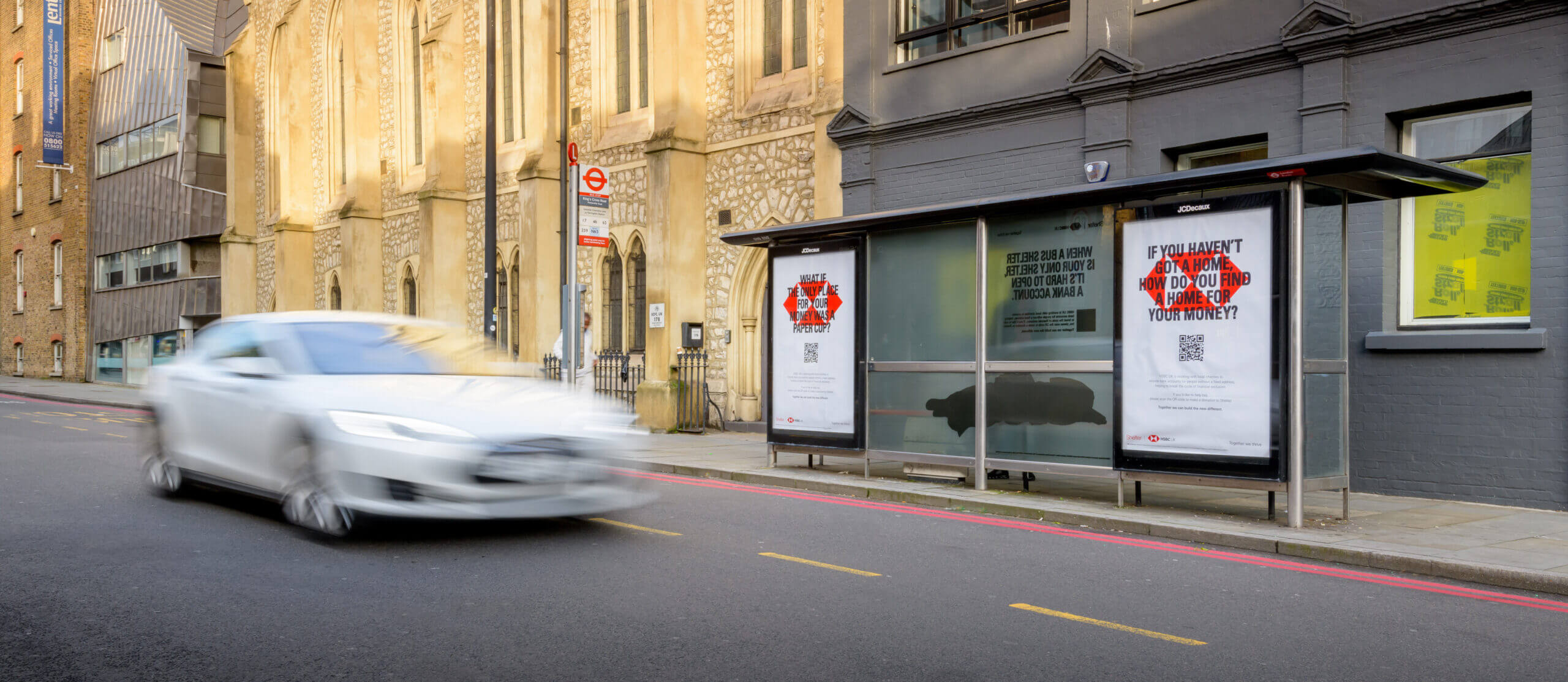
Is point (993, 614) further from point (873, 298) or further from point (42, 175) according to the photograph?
point (42, 175)

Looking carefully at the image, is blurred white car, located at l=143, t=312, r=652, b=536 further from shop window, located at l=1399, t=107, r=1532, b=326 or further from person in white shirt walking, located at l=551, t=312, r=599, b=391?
shop window, located at l=1399, t=107, r=1532, b=326

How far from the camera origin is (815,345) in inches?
482

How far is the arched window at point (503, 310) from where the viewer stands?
957 inches

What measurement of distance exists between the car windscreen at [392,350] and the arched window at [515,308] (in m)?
14.2

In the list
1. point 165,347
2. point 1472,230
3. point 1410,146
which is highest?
point 1410,146

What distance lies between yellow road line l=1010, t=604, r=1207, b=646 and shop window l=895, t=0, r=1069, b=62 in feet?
32.1

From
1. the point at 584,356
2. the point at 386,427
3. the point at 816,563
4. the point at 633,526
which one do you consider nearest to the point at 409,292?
the point at 584,356

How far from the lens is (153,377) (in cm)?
951

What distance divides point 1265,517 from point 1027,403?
7.51 ft

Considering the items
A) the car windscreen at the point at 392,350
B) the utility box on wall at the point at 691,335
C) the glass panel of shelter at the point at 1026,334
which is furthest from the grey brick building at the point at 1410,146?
the car windscreen at the point at 392,350

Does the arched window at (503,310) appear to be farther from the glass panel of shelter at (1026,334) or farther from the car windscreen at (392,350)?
the car windscreen at (392,350)

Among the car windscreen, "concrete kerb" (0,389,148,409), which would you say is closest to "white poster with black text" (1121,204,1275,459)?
the car windscreen

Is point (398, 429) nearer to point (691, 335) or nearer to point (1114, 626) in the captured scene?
point (1114, 626)

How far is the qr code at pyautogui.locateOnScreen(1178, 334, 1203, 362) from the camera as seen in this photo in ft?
30.2
